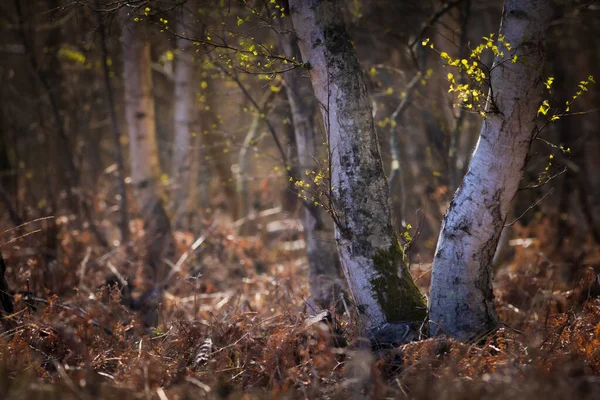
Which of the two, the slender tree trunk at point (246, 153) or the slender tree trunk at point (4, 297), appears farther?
the slender tree trunk at point (246, 153)

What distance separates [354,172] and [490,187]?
3.28ft

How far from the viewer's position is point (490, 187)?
3.82 metres

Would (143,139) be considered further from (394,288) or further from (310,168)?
(394,288)

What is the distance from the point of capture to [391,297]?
407cm

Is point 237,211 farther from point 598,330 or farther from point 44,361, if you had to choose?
point 598,330

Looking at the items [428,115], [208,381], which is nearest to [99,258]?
[208,381]

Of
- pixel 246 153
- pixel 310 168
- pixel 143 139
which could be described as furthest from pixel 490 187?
pixel 143 139

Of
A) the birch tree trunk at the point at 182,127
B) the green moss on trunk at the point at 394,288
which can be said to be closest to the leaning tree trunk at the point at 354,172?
the green moss on trunk at the point at 394,288

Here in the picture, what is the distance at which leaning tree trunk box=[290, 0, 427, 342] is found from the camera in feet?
13.1

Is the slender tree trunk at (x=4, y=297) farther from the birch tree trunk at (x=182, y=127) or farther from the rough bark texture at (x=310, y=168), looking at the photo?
the birch tree trunk at (x=182, y=127)

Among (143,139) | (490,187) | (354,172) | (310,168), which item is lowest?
(490,187)

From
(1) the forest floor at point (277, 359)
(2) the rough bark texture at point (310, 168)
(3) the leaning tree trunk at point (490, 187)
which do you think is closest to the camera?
(1) the forest floor at point (277, 359)

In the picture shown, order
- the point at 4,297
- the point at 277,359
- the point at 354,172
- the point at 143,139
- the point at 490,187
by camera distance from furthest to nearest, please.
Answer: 1. the point at 143,139
2. the point at 4,297
3. the point at 354,172
4. the point at 490,187
5. the point at 277,359

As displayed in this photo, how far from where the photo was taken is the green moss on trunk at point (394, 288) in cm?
405
